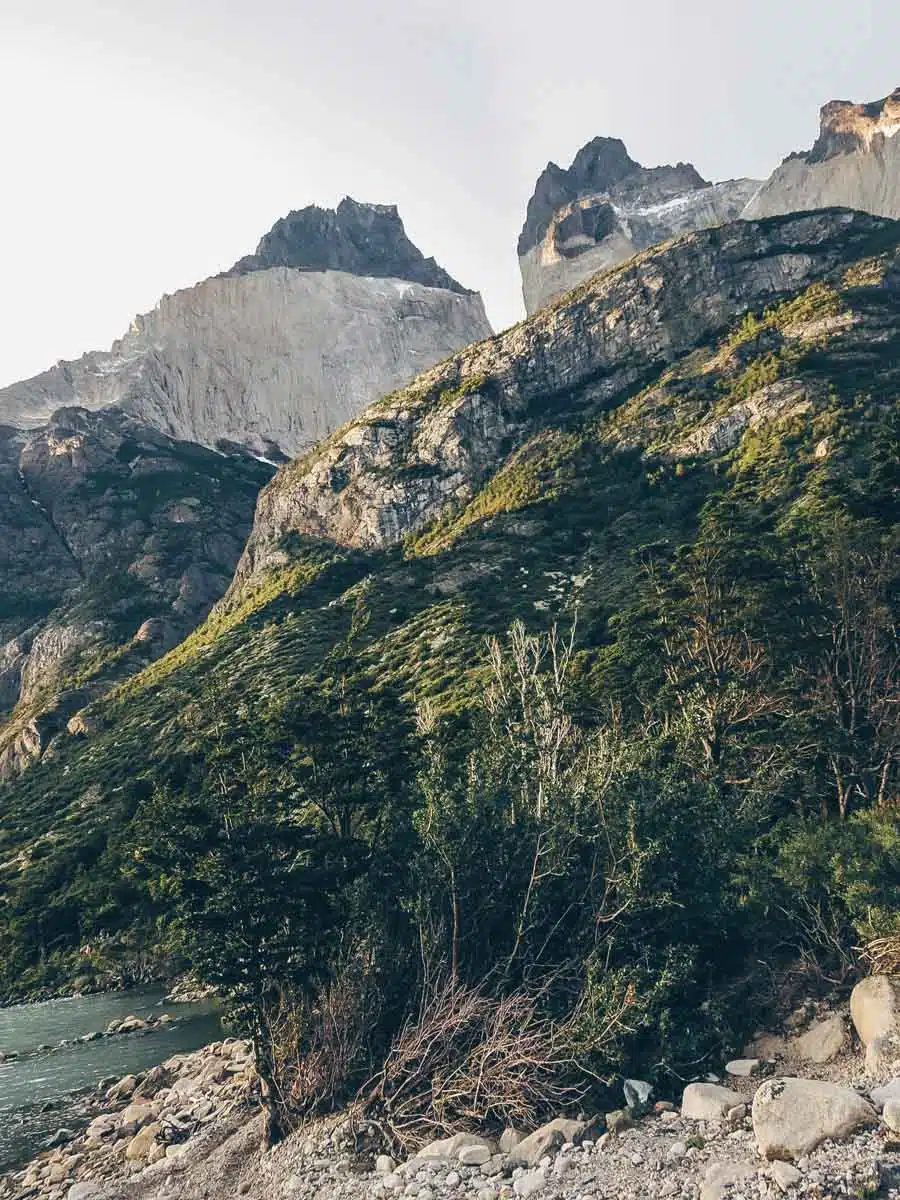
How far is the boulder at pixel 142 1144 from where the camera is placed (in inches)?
704

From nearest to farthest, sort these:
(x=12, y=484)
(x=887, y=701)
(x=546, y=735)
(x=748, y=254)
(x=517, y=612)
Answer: (x=546, y=735)
(x=887, y=701)
(x=517, y=612)
(x=748, y=254)
(x=12, y=484)

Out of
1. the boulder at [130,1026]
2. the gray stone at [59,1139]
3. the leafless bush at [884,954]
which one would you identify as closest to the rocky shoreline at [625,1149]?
the gray stone at [59,1139]

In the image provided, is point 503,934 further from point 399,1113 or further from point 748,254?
point 748,254

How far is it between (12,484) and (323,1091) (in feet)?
550

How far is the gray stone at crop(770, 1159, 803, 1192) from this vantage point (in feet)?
32.4

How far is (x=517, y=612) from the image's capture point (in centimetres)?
6638

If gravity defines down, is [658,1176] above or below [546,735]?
below

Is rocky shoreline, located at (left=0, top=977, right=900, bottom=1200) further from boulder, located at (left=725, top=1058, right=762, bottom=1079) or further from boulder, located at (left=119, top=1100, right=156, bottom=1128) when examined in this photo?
boulder, located at (left=119, top=1100, right=156, bottom=1128)

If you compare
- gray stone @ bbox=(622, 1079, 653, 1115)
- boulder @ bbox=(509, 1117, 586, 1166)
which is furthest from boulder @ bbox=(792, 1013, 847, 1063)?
boulder @ bbox=(509, 1117, 586, 1166)

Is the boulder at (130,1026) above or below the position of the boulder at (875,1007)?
below

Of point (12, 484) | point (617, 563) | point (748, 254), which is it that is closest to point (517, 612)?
point (617, 563)

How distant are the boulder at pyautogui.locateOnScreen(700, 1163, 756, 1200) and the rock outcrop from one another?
293 ft

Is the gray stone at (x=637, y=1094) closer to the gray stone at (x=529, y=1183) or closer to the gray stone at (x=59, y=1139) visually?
the gray stone at (x=529, y=1183)

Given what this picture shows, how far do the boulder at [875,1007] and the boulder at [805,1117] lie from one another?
8.59 feet
